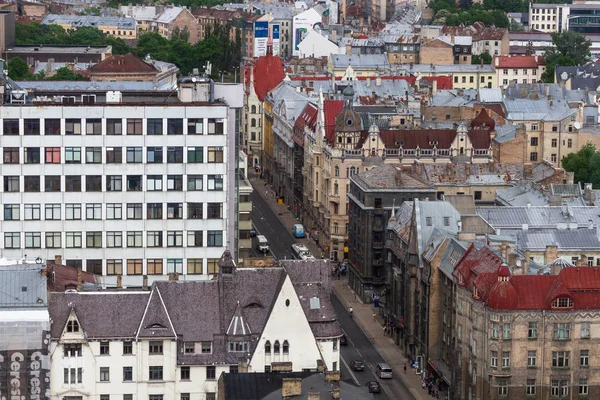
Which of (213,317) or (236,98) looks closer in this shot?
(213,317)

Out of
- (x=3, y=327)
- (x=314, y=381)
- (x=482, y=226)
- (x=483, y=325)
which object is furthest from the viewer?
(x=482, y=226)

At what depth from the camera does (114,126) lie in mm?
163500

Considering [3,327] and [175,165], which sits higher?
Answer: [175,165]

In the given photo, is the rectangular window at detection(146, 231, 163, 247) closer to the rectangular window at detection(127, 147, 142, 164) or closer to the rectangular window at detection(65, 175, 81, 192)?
the rectangular window at detection(127, 147, 142, 164)

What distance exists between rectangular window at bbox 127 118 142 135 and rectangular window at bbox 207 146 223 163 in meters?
6.27

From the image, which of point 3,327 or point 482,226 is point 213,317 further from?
point 482,226

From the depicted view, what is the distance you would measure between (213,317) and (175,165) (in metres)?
20.8

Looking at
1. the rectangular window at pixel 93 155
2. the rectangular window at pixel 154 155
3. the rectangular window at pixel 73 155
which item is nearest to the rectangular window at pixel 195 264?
the rectangular window at pixel 154 155

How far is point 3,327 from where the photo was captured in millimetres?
144250

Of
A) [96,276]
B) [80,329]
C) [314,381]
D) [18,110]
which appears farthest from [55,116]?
[314,381]

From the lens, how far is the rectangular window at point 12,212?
164m

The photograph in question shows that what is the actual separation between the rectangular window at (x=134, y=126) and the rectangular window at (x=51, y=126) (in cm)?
611

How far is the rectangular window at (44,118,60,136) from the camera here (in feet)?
534

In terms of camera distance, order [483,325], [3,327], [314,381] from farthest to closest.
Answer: [483,325] → [3,327] → [314,381]
